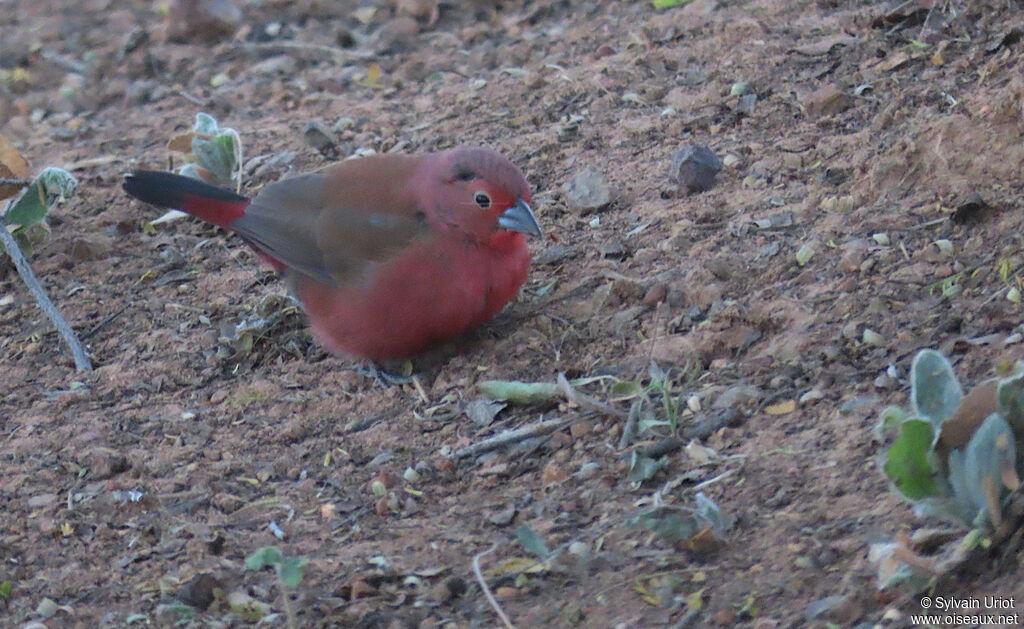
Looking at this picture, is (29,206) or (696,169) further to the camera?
(29,206)

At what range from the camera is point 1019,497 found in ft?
7.97

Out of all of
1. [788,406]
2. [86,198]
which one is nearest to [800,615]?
[788,406]

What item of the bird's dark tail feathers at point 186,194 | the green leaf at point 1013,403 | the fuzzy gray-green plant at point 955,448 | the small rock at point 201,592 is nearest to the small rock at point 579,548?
the fuzzy gray-green plant at point 955,448

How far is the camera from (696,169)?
14.6 ft

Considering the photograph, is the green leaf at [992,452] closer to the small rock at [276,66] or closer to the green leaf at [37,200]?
the green leaf at [37,200]

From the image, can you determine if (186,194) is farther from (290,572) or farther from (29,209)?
(290,572)

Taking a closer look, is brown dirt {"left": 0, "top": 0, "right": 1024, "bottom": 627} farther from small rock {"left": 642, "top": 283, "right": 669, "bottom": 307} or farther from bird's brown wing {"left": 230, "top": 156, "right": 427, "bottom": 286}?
bird's brown wing {"left": 230, "top": 156, "right": 427, "bottom": 286}

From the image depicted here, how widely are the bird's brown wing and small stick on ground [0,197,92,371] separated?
0.68 m

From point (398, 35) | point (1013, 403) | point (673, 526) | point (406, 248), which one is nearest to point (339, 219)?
point (406, 248)

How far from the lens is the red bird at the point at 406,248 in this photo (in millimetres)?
3902

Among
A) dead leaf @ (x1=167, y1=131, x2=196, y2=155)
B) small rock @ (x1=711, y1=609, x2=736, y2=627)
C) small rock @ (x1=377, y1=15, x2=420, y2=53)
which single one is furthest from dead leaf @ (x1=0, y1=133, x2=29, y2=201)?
small rock @ (x1=711, y1=609, x2=736, y2=627)

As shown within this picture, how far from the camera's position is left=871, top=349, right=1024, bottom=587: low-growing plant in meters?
2.37

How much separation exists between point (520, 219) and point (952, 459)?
1.75 m

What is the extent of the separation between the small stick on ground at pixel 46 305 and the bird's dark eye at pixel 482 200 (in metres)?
1.51
